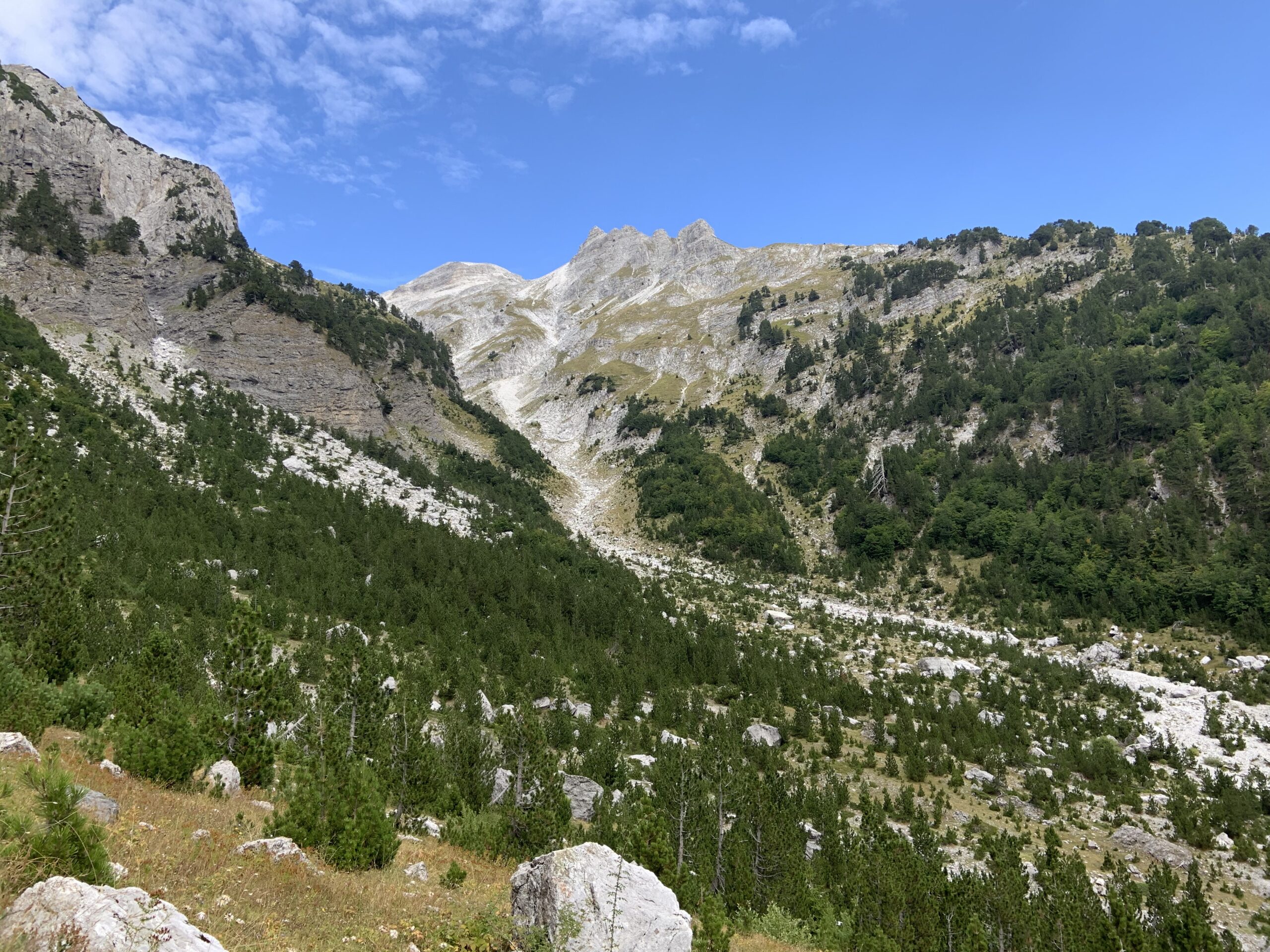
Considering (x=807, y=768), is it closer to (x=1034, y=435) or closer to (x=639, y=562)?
(x=639, y=562)

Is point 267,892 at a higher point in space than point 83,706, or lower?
lower

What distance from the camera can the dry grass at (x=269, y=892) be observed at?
277 inches

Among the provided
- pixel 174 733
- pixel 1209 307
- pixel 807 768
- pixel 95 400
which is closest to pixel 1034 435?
pixel 1209 307

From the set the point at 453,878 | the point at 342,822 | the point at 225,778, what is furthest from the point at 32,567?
the point at 453,878

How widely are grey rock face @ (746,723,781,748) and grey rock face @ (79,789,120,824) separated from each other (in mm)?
22731

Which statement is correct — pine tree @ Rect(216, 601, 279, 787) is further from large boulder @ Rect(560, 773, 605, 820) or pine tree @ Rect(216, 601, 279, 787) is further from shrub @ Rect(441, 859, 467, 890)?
large boulder @ Rect(560, 773, 605, 820)

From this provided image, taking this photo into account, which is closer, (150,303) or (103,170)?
(150,303)

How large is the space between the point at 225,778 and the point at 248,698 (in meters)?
2.06

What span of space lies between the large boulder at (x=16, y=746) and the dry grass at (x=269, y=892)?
50 centimetres

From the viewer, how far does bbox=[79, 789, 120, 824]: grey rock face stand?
8523mm

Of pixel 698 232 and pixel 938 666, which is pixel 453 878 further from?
pixel 698 232

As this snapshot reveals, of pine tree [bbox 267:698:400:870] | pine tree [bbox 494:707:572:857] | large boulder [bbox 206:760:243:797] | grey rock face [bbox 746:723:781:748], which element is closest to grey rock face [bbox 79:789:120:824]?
pine tree [bbox 267:698:400:870]

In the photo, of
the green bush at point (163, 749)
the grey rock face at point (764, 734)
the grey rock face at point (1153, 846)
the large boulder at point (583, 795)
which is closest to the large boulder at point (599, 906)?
the green bush at point (163, 749)

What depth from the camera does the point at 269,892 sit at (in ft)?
26.2
